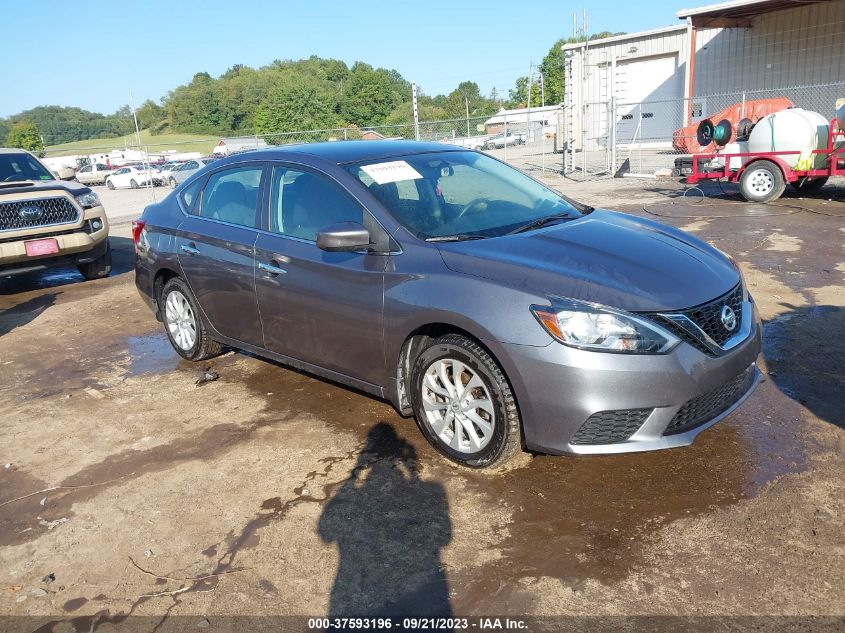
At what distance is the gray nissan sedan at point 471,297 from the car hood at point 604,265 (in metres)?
0.01

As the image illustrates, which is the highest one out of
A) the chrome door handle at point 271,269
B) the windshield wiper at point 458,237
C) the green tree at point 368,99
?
the green tree at point 368,99

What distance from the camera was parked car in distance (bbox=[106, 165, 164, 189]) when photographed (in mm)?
35531

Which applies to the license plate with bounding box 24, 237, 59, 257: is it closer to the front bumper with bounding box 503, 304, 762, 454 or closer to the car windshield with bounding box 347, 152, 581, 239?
the car windshield with bounding box 347, 152, 581, 239

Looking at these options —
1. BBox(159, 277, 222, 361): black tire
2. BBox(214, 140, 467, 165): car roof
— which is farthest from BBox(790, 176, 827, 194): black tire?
BBox(159, 277, 222, 361): black tire

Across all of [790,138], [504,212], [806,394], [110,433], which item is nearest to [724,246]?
[790,138]

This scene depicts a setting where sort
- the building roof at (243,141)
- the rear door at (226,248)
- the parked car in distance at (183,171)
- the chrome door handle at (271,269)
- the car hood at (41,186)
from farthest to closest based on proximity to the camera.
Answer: the parked car in distance at (183,171) → the building roof at (243,141) → the car hood at (41,186) → the rear door at (226,248) → the chrome door handle at (271,269)

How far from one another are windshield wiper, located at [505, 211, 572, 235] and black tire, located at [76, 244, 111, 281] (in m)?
7.49

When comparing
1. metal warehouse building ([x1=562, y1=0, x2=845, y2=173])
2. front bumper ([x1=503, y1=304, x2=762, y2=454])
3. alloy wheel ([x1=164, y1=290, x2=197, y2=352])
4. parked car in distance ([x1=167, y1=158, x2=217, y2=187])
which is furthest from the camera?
parked car in distance ([x1=167, y1=158, x2=217, y2=187])

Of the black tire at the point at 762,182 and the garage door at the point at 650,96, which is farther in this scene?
the garage door at the point at 650,96

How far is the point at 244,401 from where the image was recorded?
4961 millimetres

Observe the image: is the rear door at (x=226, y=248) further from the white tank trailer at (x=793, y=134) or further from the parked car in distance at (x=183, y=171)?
the parked car in distance at (x=183, y=171)

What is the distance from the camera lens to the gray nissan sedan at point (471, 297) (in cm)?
318

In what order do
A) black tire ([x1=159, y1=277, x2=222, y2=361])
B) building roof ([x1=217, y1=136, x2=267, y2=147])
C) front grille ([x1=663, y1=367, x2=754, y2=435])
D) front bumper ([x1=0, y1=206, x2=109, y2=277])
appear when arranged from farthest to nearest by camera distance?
building roof ([x1=217, y1=136, x2=267, y2=147])
front bumper ([x1=0, y1=206, x2=109, y2=277])
black tire ([x1=159, y1=277, x2=222, y2=361])
front grille ([x1=663, y1=367, x2=754, y2=435])

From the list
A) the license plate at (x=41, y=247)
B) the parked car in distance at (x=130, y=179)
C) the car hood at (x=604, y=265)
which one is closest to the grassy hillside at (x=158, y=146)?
the parked car in distance at (x=130, y=179)
